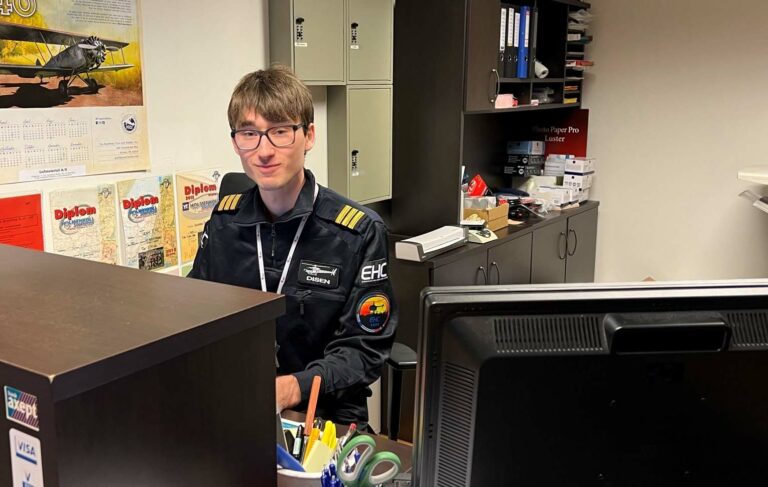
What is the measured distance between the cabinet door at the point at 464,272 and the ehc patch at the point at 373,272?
0.94 m

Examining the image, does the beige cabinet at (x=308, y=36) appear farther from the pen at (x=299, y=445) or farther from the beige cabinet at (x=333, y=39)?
the pen at (x=299, y=445)

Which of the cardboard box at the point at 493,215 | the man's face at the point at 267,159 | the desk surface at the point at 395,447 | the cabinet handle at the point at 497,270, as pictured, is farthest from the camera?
the cardboard box at the point at 493,215

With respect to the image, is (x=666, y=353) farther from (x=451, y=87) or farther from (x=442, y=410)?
(x=451, y=87)

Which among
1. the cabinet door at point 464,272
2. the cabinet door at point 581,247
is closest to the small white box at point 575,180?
the cabinet door at point 581,247

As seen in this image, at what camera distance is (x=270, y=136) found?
1.74 meters

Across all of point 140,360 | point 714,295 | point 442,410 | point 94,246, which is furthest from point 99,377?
point 94,246

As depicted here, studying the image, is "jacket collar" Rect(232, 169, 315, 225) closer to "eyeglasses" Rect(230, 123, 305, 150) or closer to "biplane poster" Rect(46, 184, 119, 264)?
"eyeglasses" Rect(230, 123, 305, 150)

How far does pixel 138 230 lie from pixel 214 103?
0.56m

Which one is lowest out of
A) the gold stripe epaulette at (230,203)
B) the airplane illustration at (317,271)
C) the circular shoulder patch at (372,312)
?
the circular shoulder patch at (372,312)

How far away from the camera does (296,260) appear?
1.79m

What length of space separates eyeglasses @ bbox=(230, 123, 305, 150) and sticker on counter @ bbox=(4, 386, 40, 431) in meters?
1.15

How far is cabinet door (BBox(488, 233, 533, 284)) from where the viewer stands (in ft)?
10.6

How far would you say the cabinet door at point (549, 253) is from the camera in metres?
3.62

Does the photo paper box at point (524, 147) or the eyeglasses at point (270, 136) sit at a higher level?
the eyeglasses at point (270, 136)
